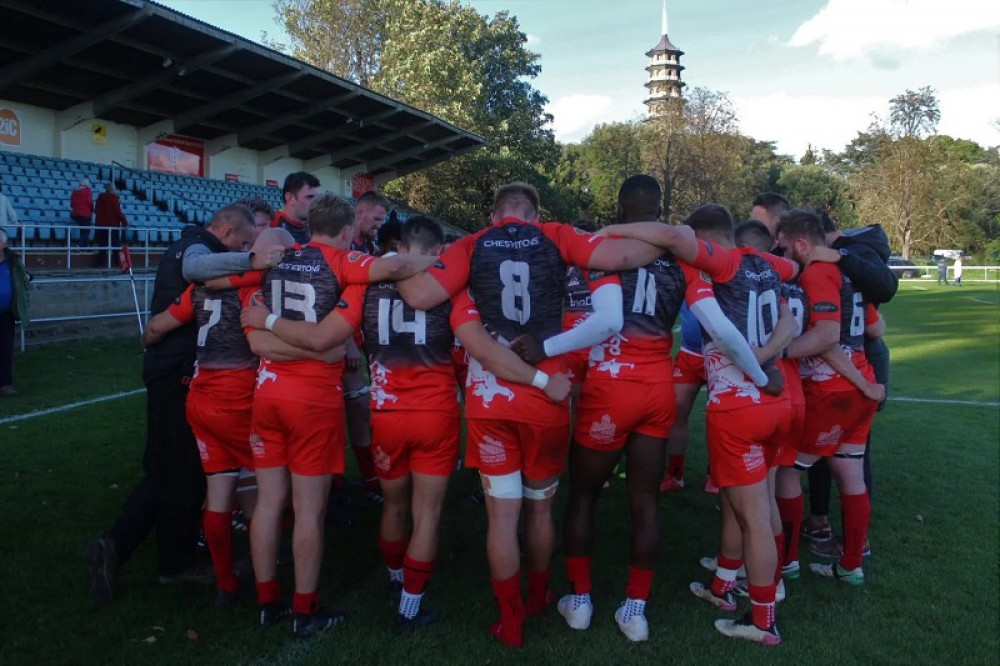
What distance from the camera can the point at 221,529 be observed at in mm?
3900

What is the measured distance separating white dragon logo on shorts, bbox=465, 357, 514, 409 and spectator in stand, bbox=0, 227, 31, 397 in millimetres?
7216

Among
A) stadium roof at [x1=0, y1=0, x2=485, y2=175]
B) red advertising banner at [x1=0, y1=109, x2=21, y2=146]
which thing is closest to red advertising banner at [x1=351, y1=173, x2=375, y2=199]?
stadium roof at [x1=0, y1=0, x2=485, y2=175]

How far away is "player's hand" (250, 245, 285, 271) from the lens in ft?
12.0

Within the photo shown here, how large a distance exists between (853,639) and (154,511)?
149 inches

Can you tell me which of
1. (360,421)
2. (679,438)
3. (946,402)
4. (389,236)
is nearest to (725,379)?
(679,438)

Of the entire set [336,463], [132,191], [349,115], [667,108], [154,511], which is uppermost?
[667,108]

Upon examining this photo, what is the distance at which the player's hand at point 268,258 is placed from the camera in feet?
12.0

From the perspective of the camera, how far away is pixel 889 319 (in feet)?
75.8

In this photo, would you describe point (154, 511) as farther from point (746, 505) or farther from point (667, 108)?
point (667, 108)

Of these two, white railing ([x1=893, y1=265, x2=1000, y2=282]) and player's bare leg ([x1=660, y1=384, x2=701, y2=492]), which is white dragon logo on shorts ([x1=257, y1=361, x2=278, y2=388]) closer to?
player's bare leg ([x1=660, y1=384, x2=701, y2=492])

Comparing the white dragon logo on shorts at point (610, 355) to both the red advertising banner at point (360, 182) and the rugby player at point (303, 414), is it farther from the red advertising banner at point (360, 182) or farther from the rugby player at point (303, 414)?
the red advertising banner at point (360, 182)

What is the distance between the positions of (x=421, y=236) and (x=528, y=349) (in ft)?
2.81

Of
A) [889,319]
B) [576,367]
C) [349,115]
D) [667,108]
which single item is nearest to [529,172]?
[667,108]

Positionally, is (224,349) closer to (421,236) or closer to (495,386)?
(421,236)
